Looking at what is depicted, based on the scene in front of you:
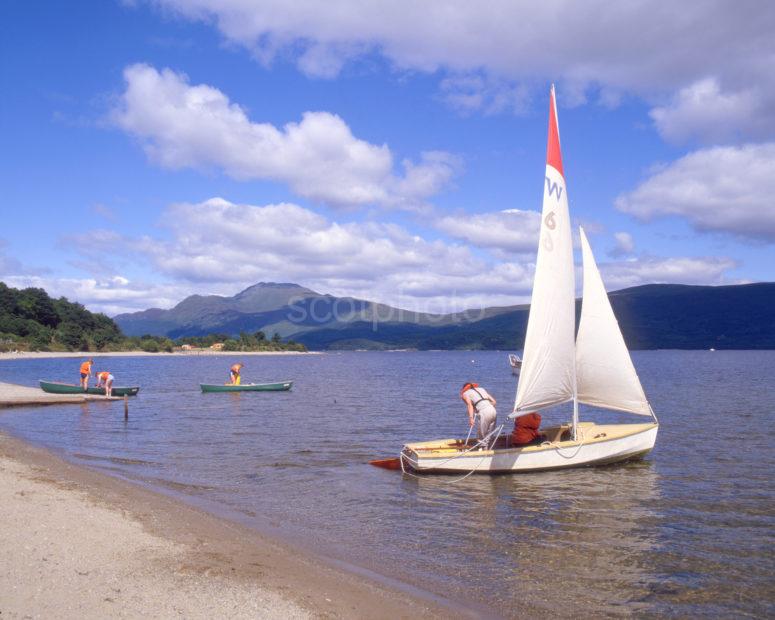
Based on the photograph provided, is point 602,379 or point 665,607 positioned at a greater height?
point 602,379

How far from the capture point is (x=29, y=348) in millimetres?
132875

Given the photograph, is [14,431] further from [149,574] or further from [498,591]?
[498,591]

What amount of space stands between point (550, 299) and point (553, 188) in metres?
3.25

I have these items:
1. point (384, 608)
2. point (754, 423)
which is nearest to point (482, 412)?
point (384, 608)

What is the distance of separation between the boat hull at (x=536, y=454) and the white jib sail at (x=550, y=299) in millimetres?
1313

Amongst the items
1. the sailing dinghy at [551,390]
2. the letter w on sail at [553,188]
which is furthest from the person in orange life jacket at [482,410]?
the letter w on sail at [553,188]

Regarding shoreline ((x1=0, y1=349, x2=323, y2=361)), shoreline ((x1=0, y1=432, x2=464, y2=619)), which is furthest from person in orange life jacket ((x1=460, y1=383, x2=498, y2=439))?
shoreline ((x1=0, y1=349, x2=323, y2=361))

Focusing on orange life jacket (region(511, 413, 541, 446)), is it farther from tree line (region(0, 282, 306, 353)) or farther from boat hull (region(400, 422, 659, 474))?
tree line (region(0, 282, 306, 353))

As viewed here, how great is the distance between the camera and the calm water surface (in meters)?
9.94

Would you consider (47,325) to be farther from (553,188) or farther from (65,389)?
(553,188)

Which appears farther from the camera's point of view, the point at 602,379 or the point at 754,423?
the point at 754,423

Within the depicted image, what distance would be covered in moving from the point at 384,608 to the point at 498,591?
2.08m

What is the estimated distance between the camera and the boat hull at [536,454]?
1775 centimetres

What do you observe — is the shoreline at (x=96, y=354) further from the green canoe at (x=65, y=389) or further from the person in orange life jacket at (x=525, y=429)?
the person in orange life jacket at (x=525, y=429)
